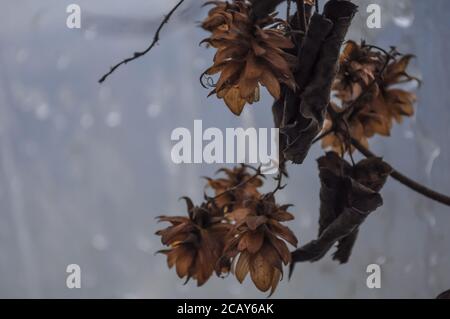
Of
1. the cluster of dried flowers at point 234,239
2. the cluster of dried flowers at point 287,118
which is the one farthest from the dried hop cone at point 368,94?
the cluster of dried flowers at point 234,239

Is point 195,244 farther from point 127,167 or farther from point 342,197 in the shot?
point 127,167

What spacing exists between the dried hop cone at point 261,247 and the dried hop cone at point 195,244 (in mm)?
30

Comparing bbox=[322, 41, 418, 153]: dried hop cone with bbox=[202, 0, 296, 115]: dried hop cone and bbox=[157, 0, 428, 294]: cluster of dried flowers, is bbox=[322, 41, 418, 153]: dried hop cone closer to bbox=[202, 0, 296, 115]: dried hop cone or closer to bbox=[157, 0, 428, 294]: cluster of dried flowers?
bbox=[157, 0, 428, 294]: cluster of dried flowers

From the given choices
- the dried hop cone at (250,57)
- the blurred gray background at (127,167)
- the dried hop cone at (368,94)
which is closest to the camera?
the dried hop cone at (250,57)

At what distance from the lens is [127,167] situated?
3.31ft

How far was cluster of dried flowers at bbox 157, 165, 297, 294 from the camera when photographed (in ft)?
1.34

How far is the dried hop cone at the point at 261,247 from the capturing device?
1.33 feet

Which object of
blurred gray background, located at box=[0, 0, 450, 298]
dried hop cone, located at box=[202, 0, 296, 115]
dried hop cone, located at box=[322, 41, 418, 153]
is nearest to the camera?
dried hop cone, located at box=[202, 0, 296, 115]

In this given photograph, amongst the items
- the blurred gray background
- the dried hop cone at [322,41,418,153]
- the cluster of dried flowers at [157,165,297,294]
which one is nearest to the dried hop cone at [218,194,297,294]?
the cluster of dried flowers at [157,165,297,294]

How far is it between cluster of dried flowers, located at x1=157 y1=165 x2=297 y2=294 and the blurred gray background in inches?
18.4

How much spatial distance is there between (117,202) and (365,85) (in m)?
0.61

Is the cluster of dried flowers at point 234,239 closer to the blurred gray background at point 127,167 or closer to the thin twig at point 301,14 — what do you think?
the thin twig at point 301,14

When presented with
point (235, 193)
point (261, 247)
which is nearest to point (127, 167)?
point (235, 193)
